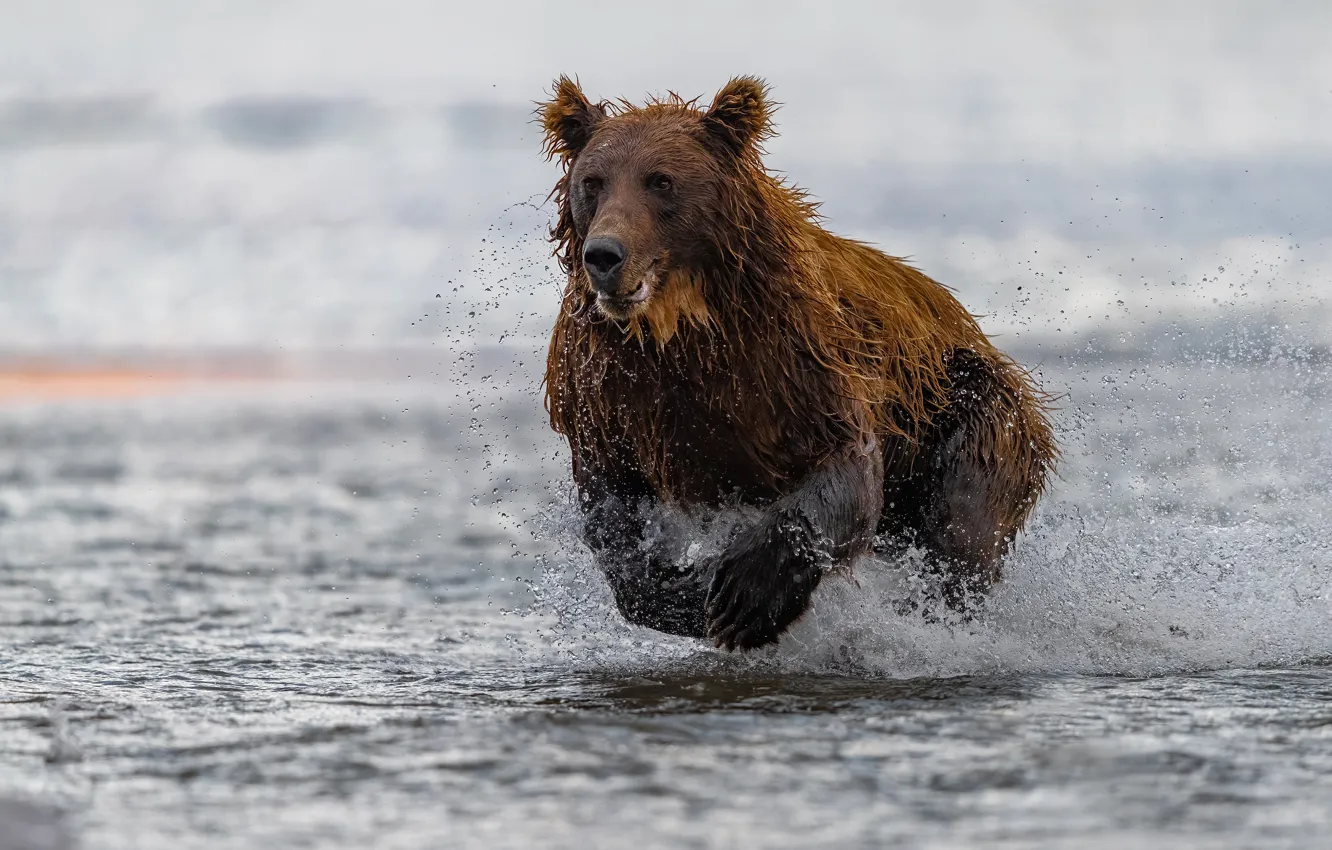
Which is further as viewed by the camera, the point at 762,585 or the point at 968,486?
the point at 968,486

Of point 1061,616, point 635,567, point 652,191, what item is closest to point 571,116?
point 652,191

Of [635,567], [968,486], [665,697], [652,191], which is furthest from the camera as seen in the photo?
[968,486]

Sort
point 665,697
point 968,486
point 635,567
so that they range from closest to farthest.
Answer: point 665,697 → point 635,567 → point 968,486

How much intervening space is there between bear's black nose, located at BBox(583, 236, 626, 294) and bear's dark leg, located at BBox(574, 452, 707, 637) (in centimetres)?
123

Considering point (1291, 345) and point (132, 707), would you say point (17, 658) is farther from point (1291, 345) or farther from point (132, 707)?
point (1291, 345)

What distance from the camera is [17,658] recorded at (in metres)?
7.38

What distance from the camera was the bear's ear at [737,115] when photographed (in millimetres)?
6570

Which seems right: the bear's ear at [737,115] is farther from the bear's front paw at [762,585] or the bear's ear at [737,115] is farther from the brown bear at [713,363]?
the bear's front paw at [762,585]

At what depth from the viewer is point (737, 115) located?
6.59 metres

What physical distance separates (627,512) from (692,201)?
1.42 m

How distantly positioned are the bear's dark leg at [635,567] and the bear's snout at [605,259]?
4.01 feet

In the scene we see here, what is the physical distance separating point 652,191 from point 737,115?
1.81 feet

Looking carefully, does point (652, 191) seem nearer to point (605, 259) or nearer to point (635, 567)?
point (605, 259)

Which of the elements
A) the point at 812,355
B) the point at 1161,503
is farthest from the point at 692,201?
the point at 1161,503
